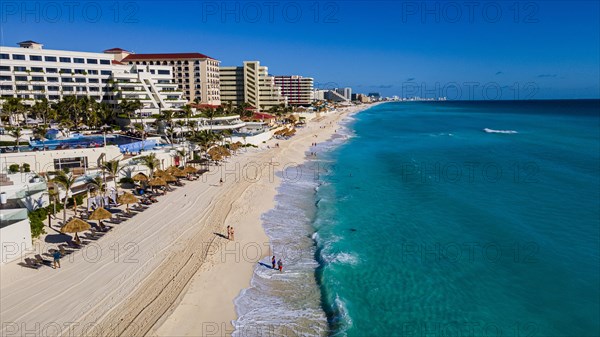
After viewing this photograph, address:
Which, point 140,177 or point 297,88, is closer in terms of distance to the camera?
point 140,177

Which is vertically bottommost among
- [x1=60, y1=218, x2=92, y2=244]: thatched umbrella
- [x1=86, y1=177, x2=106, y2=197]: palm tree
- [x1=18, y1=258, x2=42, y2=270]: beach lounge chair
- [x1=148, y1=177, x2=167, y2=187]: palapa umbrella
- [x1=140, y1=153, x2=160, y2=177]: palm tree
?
[x1=18, y1=258, x2=42, y2=270]: beach lounge chair

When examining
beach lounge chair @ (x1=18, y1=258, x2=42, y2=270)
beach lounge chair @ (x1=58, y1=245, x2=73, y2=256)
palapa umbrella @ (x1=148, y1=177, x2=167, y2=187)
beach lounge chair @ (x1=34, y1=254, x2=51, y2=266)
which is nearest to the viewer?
beach lounge chair @ (x1=18, y1=258, x2=42, y2=270)

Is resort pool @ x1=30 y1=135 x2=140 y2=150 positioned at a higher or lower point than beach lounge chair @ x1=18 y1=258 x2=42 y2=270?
higher

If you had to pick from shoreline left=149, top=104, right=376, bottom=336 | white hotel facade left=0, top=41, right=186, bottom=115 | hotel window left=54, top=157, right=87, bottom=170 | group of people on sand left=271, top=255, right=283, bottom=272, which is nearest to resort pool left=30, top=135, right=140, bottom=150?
hotel window left=54, top=157, right=87, bottom=170

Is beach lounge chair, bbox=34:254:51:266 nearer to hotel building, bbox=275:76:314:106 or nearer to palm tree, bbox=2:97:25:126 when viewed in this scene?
palm tree, bbox=2:97:25:126

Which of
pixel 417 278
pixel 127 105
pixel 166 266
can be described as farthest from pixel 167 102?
pixel 417 278

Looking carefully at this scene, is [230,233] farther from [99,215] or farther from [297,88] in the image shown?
[297,88]

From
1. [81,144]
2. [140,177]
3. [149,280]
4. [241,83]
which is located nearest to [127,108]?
[81,144]

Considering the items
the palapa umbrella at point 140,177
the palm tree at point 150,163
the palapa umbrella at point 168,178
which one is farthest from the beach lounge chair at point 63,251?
the palapa umbrella at point 168,178
